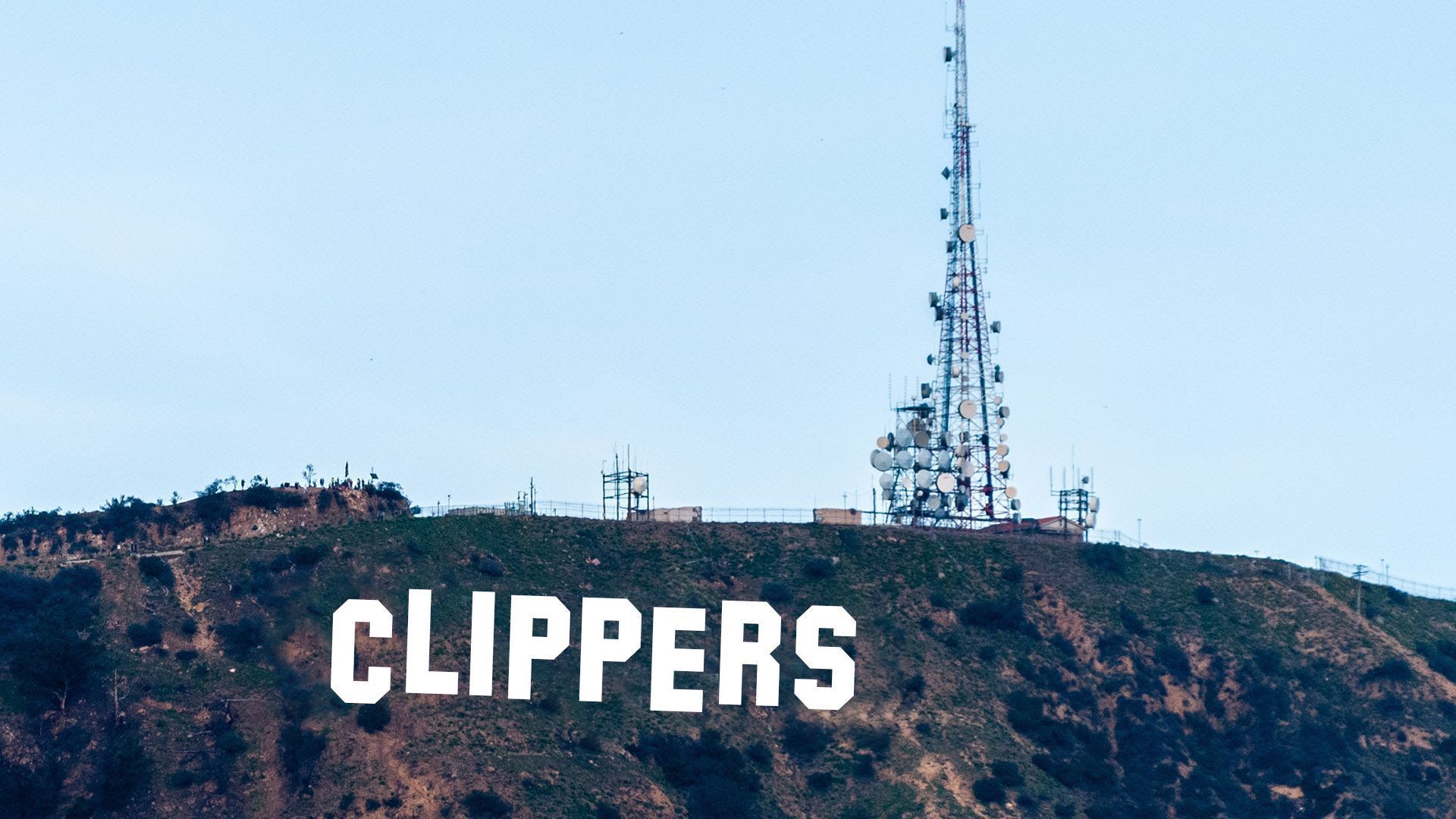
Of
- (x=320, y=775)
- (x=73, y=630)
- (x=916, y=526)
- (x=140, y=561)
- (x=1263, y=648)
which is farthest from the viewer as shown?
(x=916, y=526)

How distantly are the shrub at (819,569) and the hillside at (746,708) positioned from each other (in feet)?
0.46

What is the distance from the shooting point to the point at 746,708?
9788 centimetres

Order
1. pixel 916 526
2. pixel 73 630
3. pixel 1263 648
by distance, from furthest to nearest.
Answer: pixel 916 526 → pixel 1263 648 → pixel 73 630

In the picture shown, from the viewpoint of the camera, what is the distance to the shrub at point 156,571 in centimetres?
9719

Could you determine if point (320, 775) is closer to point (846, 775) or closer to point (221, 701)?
point (221, 701)

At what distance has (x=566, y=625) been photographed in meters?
91.4

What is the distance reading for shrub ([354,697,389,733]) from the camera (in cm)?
8850

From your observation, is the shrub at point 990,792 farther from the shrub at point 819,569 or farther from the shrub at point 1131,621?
the shrub at point 819,569

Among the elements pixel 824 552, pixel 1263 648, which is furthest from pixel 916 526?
pixel 1263 648

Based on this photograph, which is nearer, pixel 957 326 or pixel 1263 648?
pixel 1263 648

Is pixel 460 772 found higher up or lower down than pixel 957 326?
lower down

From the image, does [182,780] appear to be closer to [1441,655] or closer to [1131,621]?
[1131,621]

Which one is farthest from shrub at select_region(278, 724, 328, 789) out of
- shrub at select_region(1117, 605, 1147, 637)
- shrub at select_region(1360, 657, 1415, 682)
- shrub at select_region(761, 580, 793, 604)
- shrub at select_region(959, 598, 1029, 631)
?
shrub at select_region(1360, 657, 1415, 682)

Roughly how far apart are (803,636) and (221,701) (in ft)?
90.2
